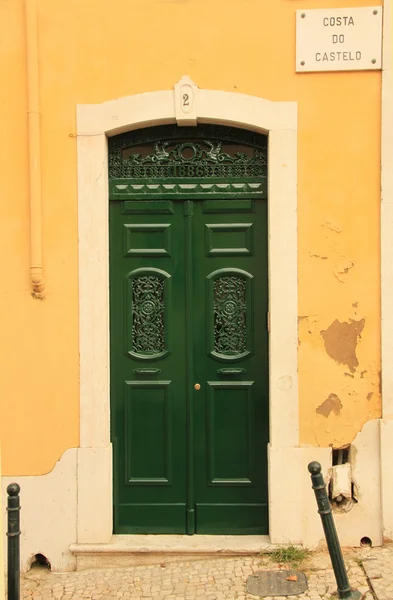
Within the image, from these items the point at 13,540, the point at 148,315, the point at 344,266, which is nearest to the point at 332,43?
the point at 344,266

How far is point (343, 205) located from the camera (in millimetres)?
4789

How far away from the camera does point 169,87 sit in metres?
4.82

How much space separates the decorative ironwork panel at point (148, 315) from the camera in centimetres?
505

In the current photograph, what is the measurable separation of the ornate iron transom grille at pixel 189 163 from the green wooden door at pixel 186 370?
7 centimetres

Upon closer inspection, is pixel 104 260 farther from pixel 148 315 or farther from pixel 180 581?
pixel 180 581

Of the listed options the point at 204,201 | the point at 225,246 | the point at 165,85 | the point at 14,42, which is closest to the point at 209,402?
the point at 225,246

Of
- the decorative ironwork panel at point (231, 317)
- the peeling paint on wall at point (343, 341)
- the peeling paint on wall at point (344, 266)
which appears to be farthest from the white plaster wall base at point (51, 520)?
the peeling paint on wall at point (344, 266)

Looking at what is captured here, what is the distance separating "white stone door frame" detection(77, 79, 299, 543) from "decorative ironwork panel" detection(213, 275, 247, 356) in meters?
0.29

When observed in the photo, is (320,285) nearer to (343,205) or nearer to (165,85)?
(343,205)

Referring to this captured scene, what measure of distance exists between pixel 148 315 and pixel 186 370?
1.69ft

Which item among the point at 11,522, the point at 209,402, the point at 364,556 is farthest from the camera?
the point at 209,402

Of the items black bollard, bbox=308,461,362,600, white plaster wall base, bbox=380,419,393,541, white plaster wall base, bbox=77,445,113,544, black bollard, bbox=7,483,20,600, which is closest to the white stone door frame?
white plaster wall base, bbox=77,445,113,544

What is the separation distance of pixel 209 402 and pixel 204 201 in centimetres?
155

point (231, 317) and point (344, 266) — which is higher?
point (344, 266)
